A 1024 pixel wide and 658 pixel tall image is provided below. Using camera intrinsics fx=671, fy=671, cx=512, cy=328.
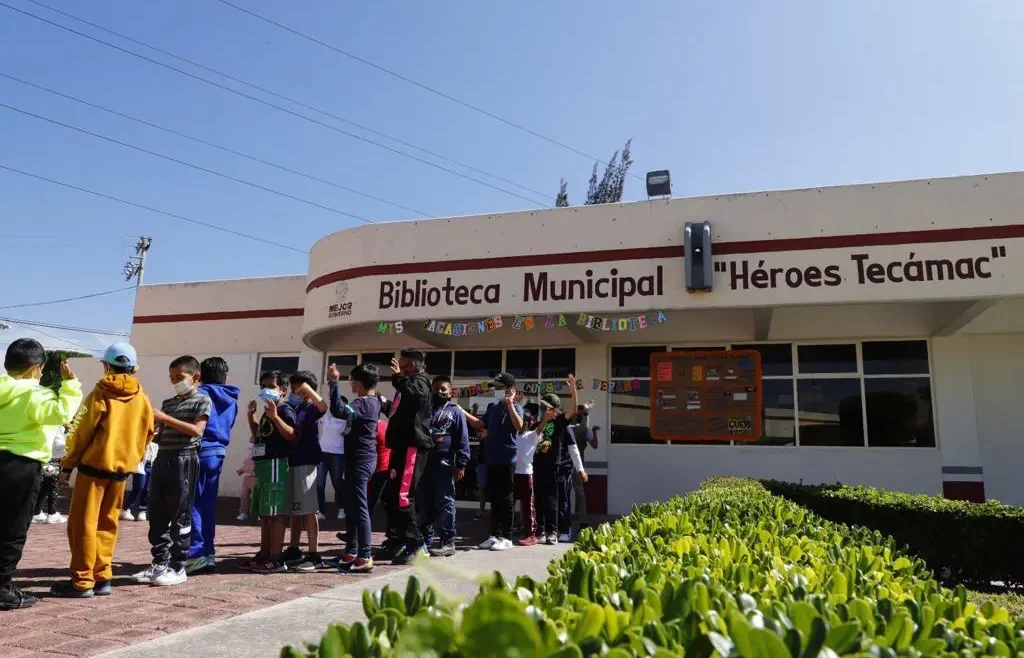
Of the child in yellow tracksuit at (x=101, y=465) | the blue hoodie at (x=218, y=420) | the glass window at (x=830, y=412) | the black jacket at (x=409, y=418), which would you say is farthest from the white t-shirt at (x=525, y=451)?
the glass window at (x=830, y=412)

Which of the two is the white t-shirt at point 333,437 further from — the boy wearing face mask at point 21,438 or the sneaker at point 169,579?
the boy wearing face mask at point 21,438

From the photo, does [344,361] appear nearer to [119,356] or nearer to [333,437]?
[333,437]

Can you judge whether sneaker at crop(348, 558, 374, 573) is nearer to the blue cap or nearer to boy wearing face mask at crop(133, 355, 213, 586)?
boy wearing face mask at crop(133, 355, 213, 586)

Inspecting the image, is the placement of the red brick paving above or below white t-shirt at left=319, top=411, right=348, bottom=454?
below

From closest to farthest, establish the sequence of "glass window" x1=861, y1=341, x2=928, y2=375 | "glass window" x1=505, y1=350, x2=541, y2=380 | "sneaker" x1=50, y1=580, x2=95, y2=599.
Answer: "sneaker" x1=50, y1=580, x2=95, y2=599 < "glass window" x1=861, y1=341, x2=928, y2=375 < "glass window" x1=505, y1=350, x2=541, y2=380

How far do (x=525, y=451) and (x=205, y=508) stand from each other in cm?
334

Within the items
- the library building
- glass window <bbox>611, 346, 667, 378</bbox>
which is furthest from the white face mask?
glass window <bbox>611, 346, 667, 378</bbox>

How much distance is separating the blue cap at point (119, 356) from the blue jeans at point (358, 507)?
1.83 metres

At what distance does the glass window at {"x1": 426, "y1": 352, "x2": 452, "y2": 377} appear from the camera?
1222cm

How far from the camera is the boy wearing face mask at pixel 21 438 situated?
13.8 feet

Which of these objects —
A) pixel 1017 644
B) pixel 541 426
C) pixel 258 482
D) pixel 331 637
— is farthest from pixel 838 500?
pixel 331 637

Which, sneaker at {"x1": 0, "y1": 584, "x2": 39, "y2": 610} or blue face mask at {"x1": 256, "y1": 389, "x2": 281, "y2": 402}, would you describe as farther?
blue face mask at {"x1": 256, "y1": 389, "x2": 281, "y2": 402}

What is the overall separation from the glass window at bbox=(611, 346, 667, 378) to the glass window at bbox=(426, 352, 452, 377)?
2.98 meters

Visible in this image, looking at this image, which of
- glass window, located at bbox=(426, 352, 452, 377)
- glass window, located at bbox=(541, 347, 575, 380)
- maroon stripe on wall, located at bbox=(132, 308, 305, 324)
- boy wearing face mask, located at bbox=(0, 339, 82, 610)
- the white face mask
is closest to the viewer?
boy wearing face mask, located at bbox=(0, 339, 82, 610)
